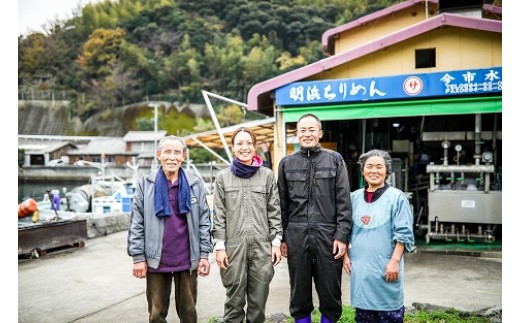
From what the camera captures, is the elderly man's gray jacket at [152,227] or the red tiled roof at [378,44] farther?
the red tiled roof at [378,44]

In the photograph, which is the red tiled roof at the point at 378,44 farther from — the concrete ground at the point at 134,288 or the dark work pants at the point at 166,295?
the dark work pants at the point at 166,295

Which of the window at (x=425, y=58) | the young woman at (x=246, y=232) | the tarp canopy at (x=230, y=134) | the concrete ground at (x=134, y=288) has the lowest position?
the concrete ground at (x=134, y=288)

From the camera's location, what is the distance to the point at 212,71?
2368 inches

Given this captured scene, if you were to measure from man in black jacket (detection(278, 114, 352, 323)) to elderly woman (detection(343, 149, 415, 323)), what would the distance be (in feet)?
0.45

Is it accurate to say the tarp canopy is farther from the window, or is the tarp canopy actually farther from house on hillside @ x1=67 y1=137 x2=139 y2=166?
house on hillside @ x1=67 y1=137 x2=139 y2=166

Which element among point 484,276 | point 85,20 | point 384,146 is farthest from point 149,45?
point 484,276

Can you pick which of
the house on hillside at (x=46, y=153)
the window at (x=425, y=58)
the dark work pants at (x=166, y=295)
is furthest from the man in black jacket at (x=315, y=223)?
the house on hillside at (x=46, y=153)

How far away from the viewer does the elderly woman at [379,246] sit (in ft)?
10.3

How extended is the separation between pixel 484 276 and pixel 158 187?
186 inches

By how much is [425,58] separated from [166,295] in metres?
6.50

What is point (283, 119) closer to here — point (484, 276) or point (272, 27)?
point (484, 276)

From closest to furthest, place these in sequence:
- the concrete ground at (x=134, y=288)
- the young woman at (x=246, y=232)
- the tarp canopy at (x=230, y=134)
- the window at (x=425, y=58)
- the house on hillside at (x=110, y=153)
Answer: the young woman at (x=246, y=232), the concrete ground at (x=134, y=288), the window at (x=425, y=58), the tarp canopy at (x=230, y=134), the house on hillside at (x=110, y=153)

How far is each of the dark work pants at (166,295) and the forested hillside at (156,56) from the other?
51.7m

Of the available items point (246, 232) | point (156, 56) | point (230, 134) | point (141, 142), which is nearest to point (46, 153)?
point (141, 142)
